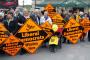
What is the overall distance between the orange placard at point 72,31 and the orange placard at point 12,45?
11.4 ft

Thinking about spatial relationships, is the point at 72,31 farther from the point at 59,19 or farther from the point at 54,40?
the point at 54,40

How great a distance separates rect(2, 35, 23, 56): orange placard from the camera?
1386 cm

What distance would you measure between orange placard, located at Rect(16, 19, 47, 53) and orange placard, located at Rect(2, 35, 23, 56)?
0.91ft

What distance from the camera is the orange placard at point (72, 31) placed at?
1683 cm

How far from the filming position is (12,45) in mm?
13969

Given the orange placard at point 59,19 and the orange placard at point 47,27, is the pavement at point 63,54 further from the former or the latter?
the orange placard at point 59,19

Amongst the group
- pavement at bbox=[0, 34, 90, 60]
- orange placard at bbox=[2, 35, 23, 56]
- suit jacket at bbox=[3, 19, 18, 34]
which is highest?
suit jacket at bbox=[3, 19, 18, 34]

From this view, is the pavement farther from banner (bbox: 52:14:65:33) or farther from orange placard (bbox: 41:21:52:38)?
banner (bbox: 52:14:65:33)

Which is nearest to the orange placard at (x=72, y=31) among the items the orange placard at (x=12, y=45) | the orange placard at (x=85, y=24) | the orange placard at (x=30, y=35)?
the orange placard at (x=85, y=24)

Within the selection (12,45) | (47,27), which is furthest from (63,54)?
(12,45)

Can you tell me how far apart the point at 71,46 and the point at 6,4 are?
33.4 m

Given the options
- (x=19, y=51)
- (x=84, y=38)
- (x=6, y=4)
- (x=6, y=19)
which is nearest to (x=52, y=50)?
(x=19, y=51)

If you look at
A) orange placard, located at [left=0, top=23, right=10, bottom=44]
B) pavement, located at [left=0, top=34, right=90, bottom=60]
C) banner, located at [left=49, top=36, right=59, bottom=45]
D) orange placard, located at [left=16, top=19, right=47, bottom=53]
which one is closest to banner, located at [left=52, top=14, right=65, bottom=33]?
pavement, located at [left=0, top=34, right=90, bottom=60]

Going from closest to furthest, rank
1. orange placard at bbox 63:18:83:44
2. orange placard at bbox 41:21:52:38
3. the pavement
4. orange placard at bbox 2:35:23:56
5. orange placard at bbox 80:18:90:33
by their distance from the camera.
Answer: the pavement < orange placard at bbox 2:35:23:56 < orange placard at bbox 41:21:52:38 < orange placard at bbox 63:18:83:44 < orange placard at bbox 80:18:90:33
